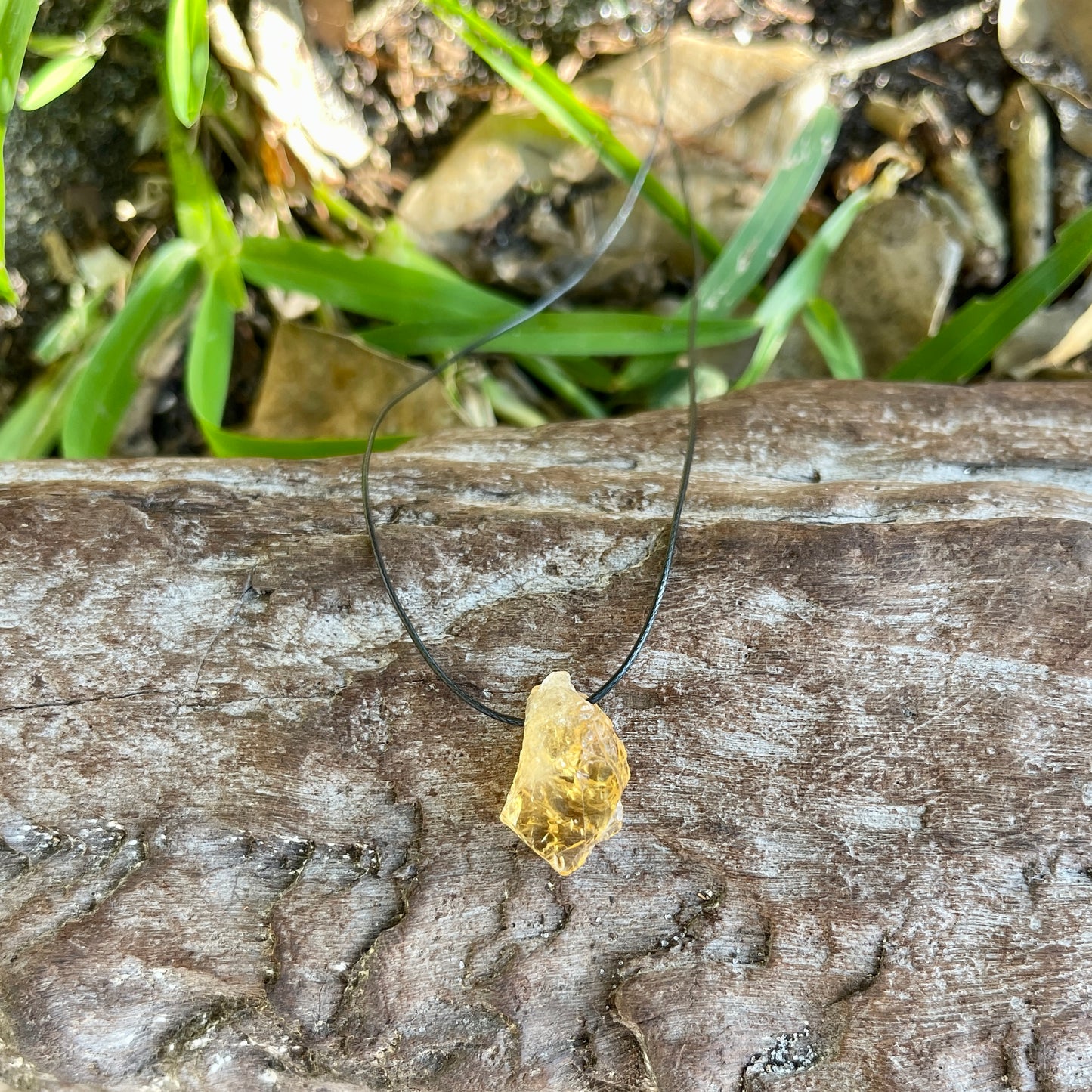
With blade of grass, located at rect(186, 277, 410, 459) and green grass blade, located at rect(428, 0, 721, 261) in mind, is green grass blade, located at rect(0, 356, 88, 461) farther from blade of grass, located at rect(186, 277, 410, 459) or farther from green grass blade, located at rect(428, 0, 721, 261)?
green grass blade, located at rect(428, 0, 721, 261)

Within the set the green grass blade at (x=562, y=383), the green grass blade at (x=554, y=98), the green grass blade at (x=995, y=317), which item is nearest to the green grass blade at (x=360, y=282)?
the green grass blade at (x=562, y=383)

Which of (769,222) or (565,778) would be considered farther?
(769,222)

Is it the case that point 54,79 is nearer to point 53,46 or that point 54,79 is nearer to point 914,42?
point 53,46

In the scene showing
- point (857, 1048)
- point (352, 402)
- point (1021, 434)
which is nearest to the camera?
point (857, 1048)

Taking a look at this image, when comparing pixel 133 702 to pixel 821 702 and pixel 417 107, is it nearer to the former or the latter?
pixel 821 702

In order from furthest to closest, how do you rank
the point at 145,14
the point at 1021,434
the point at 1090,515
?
the point at 145,14, the point at 1021,434, the point at 1090,515

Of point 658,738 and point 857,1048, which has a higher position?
point 658,738

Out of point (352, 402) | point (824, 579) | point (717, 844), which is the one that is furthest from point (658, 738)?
point (352, 402)

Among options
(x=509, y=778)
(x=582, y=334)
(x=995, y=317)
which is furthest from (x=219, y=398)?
(x=995, y=317)
